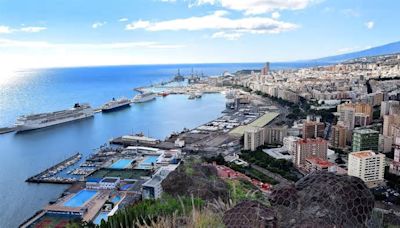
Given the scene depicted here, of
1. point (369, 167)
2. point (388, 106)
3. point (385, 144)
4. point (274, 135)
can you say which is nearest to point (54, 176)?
point (274, 135)

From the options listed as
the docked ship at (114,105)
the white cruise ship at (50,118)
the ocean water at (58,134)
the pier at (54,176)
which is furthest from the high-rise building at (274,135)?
the docked ship at (114,105)

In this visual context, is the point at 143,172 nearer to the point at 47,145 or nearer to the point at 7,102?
the point at 47,145

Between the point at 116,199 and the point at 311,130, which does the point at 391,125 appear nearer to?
the point at 311,130

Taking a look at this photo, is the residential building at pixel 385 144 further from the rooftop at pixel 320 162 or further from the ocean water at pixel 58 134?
the ocean water at pixel 58 134

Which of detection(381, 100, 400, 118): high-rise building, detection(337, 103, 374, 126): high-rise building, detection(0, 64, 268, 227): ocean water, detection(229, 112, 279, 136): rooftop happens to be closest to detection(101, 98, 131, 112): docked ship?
detection(0, 64, 268, 227): ocean water

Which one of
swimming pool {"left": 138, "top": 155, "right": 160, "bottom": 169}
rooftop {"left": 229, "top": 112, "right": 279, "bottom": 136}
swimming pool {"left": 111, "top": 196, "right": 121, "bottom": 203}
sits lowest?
rooftop {"left": 229, "top": 112, "right": 279, "bottom": 136}

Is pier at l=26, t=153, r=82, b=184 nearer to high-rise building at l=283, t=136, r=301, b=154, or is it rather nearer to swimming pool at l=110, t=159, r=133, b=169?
swimming pool at l=110, t=159, r=133, b=169

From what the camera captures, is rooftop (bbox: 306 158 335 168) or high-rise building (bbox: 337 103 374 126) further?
high-rise building (bbox: 337 103 374 126)
